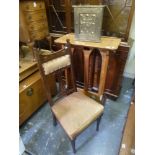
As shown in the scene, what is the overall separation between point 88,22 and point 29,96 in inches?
38.6

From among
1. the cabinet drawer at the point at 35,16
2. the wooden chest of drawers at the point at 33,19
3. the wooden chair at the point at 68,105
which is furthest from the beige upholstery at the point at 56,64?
the cabinet drawer at the point at 35,16

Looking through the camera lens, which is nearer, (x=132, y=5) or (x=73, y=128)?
(x=73, y=128)

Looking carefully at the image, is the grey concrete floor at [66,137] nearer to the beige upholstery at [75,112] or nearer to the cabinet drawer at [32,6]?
the beige upholstery at [75,112]

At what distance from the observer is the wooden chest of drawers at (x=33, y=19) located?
1.39 m

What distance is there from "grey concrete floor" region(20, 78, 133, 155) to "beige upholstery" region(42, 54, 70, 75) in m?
0.71

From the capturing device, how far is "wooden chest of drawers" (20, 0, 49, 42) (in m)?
1.39

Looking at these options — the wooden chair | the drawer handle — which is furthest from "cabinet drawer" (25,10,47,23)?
the drawer handle

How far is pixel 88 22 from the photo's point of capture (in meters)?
1.34

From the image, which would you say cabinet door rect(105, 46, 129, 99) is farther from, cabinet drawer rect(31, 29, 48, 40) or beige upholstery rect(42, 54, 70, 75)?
cabinet drawer rect(31, 29, 48, 40)
